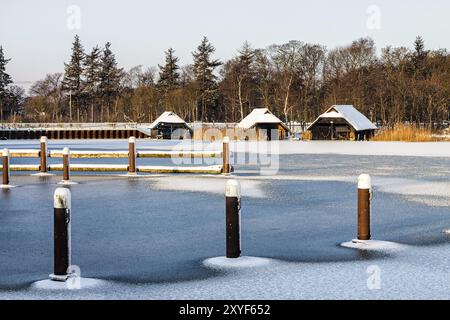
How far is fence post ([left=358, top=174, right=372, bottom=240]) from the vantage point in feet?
29.1

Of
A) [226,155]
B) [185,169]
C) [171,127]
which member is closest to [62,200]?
[226,155]

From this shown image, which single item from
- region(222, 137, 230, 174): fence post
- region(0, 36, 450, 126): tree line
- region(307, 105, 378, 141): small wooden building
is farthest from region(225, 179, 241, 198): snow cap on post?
region(0, 36, 450, 126): tree line

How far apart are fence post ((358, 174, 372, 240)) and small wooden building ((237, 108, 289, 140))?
6636 centimetres

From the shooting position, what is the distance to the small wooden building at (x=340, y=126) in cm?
7194

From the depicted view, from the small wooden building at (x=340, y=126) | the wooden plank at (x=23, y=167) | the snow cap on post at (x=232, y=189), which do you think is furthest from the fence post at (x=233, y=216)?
A: the small wooden building at (x=340, y=126)

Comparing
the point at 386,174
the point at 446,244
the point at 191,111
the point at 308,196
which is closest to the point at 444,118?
the point at 191,111

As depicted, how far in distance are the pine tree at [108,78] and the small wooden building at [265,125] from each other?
49.8 meters

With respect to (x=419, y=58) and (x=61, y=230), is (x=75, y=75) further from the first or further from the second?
(x=61, y=230)

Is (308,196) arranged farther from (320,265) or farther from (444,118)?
(444,118)

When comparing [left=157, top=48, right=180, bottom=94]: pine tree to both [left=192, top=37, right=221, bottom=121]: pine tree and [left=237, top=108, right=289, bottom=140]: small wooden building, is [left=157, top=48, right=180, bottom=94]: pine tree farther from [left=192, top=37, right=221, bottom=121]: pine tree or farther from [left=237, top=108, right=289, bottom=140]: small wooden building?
[left=237, top=108, right=289, bottom=140]: small wooden building

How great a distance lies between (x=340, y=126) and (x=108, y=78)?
6038 cm

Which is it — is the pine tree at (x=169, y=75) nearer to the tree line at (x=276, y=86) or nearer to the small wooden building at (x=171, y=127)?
the tree line at (x=276, y=86)

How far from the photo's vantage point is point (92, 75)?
120500 millimetres
